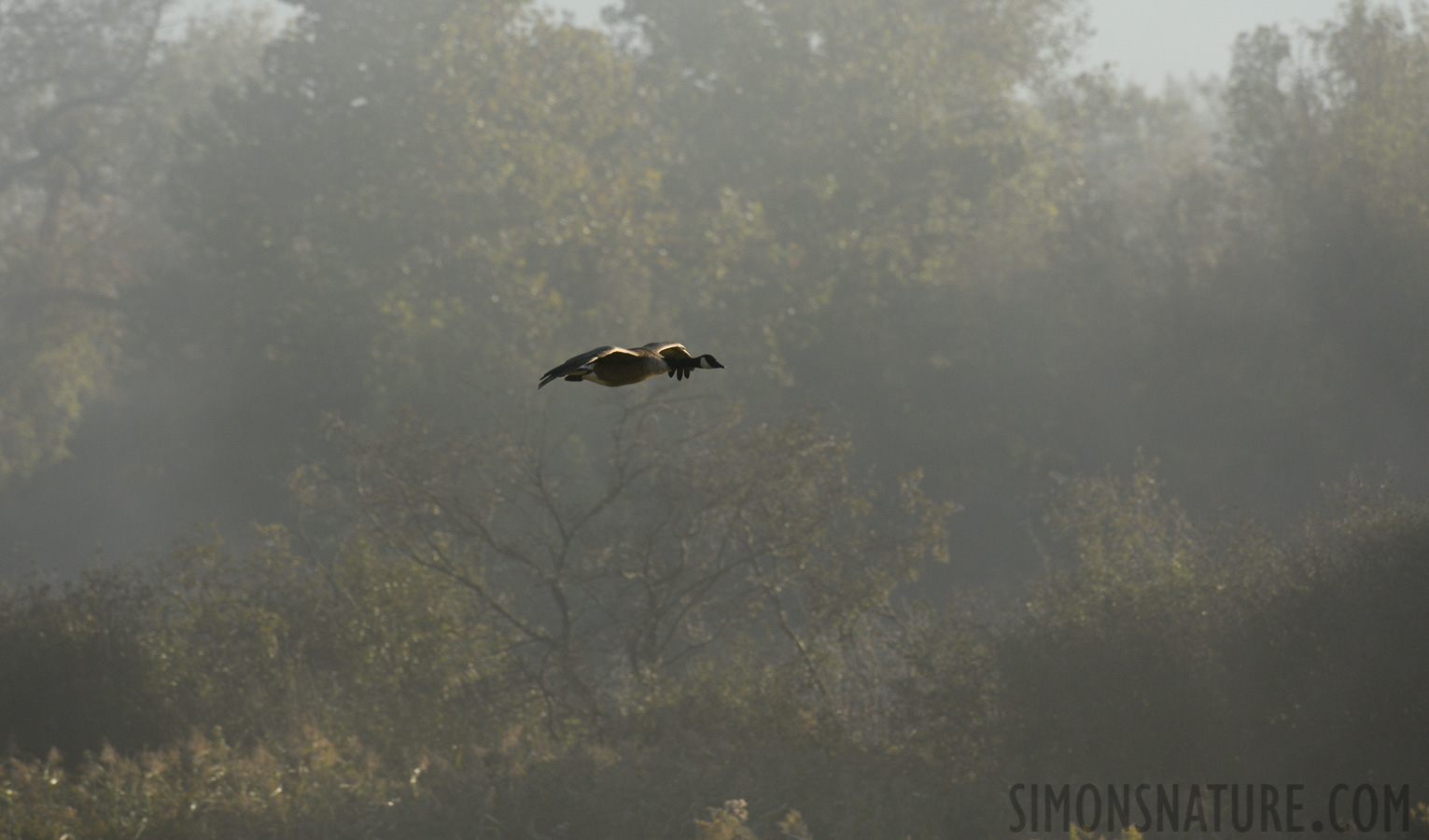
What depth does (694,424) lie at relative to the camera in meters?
17.5

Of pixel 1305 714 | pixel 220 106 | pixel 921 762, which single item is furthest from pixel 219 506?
pixel 1305 714

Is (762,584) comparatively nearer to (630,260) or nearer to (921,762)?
(921,762)

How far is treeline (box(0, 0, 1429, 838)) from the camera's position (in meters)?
10.9

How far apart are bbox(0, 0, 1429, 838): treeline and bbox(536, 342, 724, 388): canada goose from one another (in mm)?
6943

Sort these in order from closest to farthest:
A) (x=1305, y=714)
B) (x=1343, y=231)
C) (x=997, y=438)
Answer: (x=1305, y=714) → (x=1343, y=231) → (x=997, y=438)

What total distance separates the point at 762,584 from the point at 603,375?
12.3m

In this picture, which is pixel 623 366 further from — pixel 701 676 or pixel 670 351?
pixel 701 676

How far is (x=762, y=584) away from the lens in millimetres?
14820

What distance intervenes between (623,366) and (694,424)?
1466cm

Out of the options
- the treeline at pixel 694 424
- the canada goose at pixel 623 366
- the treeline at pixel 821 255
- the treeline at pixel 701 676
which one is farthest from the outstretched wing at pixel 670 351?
the treeline at pixel 821 255

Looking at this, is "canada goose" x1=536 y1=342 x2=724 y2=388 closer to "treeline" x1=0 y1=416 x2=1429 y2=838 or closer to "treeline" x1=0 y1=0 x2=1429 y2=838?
"treeline" x1=0 y1=416 x2=1429 y2=838

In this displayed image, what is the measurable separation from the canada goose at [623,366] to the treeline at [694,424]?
22.8 ft

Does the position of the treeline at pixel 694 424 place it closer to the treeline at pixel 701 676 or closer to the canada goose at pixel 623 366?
the treeline at pixel 701 676

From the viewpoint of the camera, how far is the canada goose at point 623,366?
2797mm
